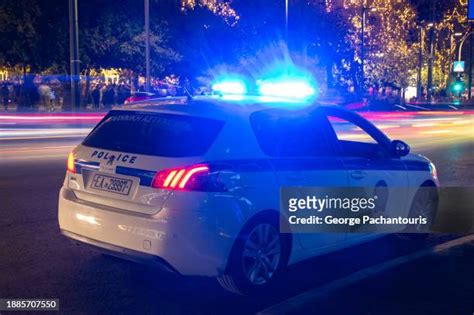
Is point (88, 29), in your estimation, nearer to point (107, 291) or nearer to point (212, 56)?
point (212, 56)

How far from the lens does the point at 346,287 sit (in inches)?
208

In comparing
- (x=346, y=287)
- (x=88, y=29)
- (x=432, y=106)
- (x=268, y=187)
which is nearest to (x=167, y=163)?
(x=268, y=187)

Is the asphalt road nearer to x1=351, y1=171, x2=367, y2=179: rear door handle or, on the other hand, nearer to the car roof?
x1=351, y1=171, x2=367, y2=179: rear door handle

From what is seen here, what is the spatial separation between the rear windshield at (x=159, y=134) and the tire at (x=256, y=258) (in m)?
0.75

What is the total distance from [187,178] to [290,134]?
119cm

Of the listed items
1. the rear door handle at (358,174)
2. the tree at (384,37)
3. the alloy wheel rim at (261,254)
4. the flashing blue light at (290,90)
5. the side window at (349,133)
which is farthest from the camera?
the tree at (384,37)

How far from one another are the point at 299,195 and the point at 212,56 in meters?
39.2

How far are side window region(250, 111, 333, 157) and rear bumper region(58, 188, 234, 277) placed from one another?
0.85 m

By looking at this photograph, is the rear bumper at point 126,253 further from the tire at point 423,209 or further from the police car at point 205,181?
the tire at point 423,209

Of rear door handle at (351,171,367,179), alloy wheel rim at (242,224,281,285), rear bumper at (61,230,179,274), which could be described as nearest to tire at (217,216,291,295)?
alloy wheel rim at (242,224,281,285)

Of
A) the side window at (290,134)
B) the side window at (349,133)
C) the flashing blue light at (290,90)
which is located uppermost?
the flashing blue light at (290,90)

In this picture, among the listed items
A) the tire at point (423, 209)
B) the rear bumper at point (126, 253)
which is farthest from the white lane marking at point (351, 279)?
the rear bumper at point (126, 253)

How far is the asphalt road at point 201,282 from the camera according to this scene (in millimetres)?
4793

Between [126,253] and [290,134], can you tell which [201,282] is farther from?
[290,134]
